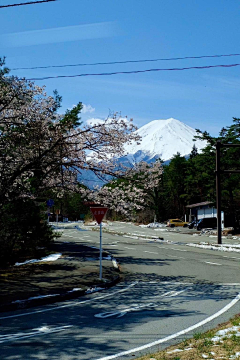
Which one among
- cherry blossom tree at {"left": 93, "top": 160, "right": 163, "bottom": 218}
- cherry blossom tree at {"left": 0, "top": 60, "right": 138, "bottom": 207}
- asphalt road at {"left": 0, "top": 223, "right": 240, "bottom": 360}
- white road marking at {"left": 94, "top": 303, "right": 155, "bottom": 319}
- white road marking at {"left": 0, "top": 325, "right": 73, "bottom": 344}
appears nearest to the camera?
asphalt road at {"left": 0, "top": 223, "right": 240, "bottom": 360}

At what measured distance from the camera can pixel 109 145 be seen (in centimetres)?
1617

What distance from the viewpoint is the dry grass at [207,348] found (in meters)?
5.49

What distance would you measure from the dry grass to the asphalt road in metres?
0.42

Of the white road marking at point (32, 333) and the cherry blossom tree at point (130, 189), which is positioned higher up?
the cherry blossom tree at point (130, 189)

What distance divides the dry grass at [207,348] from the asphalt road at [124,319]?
42 cm

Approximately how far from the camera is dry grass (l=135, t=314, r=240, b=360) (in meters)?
5.49

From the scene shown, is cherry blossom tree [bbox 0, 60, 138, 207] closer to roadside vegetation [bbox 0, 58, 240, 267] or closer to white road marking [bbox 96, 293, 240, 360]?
roadside vegetation [bbox 0, 58, 240, 267]

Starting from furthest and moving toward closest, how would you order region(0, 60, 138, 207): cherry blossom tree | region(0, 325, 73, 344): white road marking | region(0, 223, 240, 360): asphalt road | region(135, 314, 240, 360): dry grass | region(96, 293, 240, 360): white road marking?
region(0, 60, 138, 207): cherry blossom tree, region(0, 325, 73, 344): white road marking, region(0, 223, 240, 360): asphalt road, region(96, 293, 240, 360): white road marking, region(135, 314, 240, 360): dry grass

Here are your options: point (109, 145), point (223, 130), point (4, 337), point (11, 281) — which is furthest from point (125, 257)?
point (223, 130)

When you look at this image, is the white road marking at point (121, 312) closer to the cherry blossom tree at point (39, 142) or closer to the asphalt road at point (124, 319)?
the asphalt road at point (124, 319)

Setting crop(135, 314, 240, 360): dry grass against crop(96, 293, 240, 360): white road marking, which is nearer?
crop(135, 314, 240, 360): dry grass

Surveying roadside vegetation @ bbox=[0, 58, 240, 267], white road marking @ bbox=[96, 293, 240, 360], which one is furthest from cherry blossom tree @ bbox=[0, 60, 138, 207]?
white road marking @ bbox=[96, 293, 240, 360]

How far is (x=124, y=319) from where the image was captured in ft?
27.8

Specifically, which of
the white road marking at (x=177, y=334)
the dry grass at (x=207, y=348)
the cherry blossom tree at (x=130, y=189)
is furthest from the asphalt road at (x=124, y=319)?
the cherry blossom tree at (x=130, y=189)
